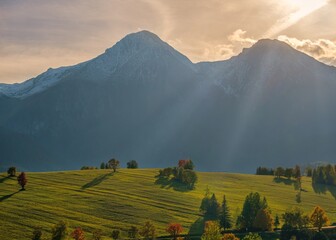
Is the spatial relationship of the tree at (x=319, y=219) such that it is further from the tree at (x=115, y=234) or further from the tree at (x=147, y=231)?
the tree at (x=115, y=234)

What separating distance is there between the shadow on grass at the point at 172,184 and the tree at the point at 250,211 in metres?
38.7

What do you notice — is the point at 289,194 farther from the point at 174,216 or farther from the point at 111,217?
the point at 111,217

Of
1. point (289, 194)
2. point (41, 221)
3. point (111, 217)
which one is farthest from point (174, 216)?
point (289, 194)

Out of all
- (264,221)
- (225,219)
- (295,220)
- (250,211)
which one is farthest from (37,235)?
(295,220)

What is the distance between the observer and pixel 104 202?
146750mm

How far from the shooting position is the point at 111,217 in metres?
132

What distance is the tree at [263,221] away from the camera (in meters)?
137

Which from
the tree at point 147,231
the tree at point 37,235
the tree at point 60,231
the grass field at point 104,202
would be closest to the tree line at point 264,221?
the grass field at point 104,202

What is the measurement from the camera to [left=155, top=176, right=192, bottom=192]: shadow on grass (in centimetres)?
18220

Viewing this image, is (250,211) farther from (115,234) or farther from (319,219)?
(115,234)

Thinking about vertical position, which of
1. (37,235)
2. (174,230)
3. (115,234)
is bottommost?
(37,235)

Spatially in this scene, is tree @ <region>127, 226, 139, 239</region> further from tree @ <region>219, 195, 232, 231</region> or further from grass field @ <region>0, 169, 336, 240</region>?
tree @ <region>219, 195, 232, 231</region>

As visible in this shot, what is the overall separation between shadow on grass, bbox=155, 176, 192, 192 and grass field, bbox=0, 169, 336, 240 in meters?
0.55

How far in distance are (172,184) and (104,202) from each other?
48015 mm
